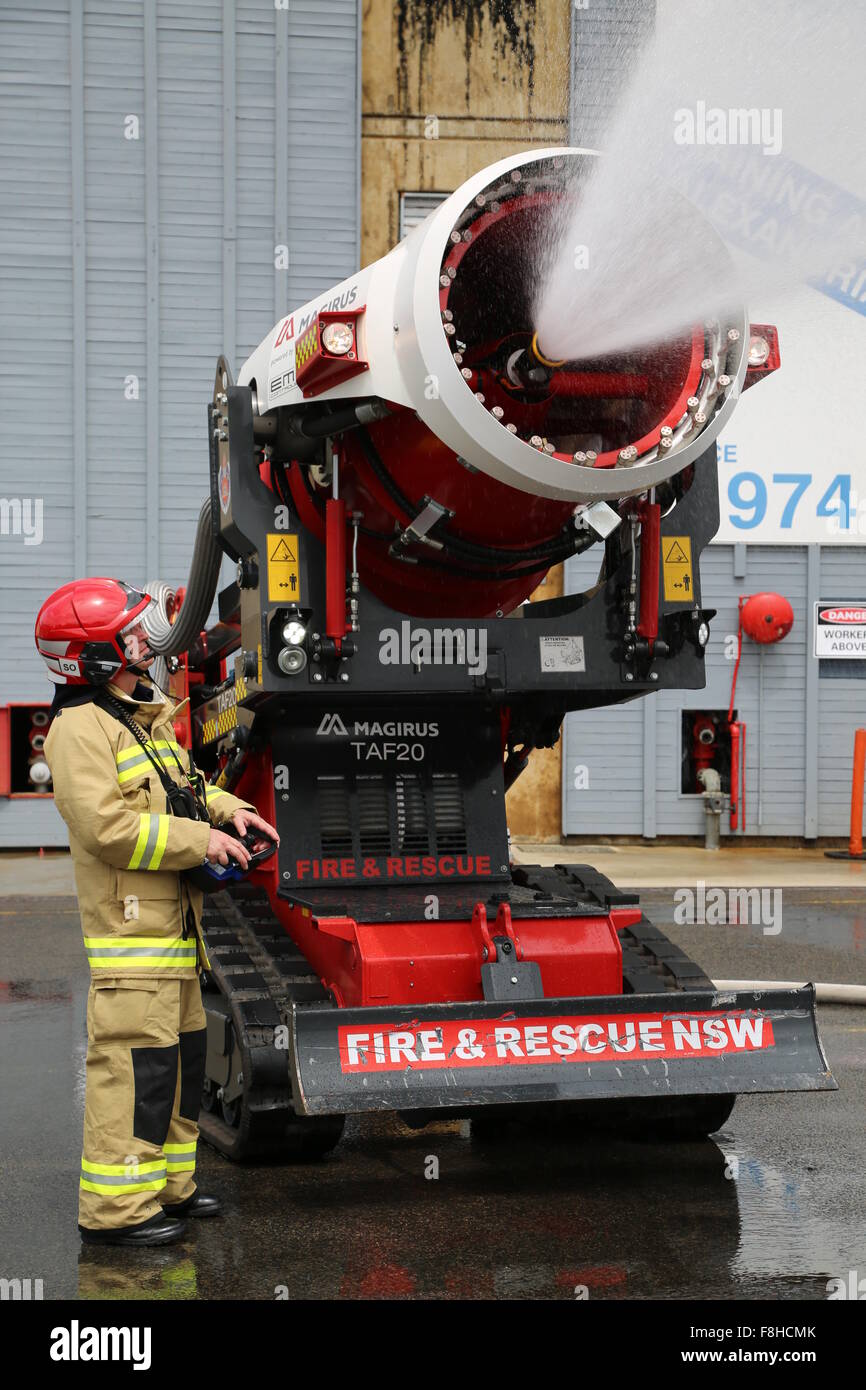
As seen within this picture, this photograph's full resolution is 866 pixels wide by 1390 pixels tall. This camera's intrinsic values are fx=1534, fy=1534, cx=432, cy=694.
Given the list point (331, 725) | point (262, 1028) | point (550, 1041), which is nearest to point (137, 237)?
point (331, 725)

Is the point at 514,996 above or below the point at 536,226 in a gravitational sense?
below

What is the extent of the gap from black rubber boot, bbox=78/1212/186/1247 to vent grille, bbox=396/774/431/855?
5.95 feet

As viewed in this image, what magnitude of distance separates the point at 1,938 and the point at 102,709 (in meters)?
6.25

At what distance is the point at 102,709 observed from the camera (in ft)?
16.2

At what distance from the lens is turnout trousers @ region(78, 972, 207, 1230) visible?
473 centimetres

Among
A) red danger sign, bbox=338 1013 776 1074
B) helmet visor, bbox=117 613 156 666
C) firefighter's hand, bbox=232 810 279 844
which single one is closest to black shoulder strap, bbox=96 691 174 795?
helmet visor, bbox=117 613 156 666

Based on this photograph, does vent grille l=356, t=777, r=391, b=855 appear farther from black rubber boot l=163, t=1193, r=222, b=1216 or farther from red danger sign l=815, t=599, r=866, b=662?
red danger sign l=815, t=599, r=866, b=662

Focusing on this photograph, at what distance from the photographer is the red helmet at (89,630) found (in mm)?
4871

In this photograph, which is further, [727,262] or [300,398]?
[300,398]

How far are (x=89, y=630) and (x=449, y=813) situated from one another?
1.89 metres

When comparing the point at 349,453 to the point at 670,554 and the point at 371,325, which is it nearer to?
the point at 371,325

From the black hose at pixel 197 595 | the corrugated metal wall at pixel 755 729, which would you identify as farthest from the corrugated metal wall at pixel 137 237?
the black hose at pixel 197 595

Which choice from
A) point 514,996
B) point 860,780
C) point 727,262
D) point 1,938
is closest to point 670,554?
point 727,262
